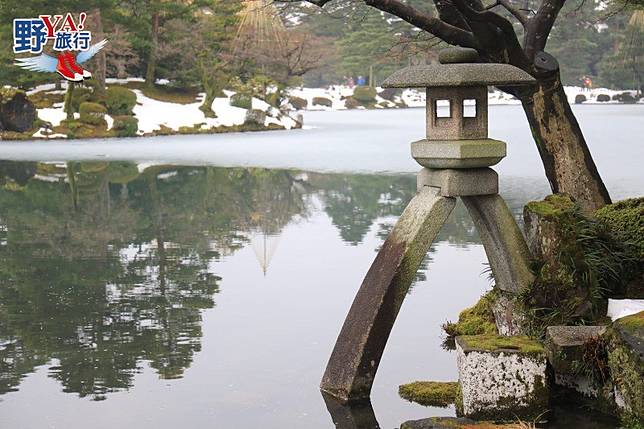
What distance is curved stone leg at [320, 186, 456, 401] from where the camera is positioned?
5.86m

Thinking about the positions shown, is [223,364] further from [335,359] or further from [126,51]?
[126,51]

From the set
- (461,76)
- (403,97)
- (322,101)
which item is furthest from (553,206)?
(403,97)

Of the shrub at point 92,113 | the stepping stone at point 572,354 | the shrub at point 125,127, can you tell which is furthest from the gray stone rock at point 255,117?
the stepping stone at point 572,354

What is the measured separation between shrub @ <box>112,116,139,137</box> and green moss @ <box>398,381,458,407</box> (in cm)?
3055

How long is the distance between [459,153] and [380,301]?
948mm

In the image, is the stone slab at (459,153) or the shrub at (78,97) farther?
the shrub at (78,97)

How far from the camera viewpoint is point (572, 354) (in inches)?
214

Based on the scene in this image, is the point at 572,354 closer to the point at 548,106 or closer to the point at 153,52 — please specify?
the point at 548,106

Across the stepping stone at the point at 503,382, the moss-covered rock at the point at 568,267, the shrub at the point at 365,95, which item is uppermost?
the moss-covered rock at the point at 568,267

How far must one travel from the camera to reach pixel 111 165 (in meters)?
23.7

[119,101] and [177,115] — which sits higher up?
[119,101]

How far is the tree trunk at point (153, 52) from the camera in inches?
1588

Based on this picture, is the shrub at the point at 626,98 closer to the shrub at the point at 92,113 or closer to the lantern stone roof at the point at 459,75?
the shrub at the point at 92,113

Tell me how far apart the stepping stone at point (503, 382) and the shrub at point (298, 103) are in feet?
192
